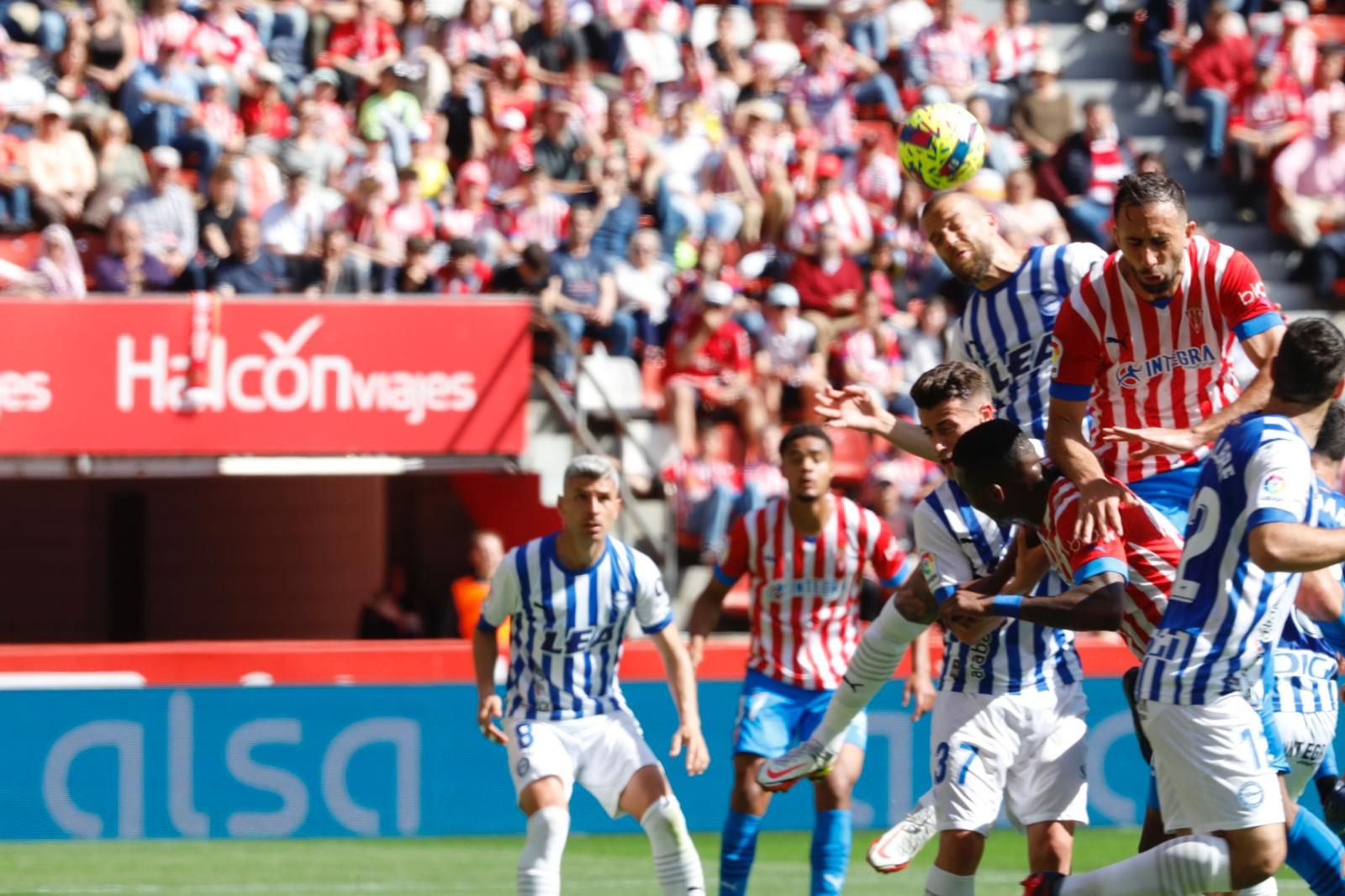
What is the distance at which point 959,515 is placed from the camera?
7.21 m

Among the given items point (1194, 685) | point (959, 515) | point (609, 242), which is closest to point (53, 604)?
point (609, 242)

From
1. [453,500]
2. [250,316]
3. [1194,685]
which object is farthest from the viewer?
[453,500]

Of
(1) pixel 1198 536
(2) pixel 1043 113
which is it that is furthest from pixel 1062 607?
(2) pixel 1043 113

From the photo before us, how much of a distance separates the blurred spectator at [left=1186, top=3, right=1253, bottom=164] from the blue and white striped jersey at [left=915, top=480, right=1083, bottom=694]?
12.1 m

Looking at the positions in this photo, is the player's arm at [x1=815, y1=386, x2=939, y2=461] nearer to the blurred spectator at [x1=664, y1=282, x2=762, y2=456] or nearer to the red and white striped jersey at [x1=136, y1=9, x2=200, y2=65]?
the blurred spectator at [x1=664, y1=282, x2=762, y2=456]

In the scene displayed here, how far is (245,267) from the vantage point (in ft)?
46.3

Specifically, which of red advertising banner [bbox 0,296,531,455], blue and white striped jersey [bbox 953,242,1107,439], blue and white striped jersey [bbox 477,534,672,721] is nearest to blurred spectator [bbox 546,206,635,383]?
red advertising banner [bbox 0,296,531,455]

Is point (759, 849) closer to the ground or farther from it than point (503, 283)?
closer to the ground

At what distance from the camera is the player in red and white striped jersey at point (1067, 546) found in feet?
19.4

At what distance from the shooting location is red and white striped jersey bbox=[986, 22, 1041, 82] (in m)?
18.4

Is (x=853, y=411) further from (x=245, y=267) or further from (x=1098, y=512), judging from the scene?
(x=245, y=267)

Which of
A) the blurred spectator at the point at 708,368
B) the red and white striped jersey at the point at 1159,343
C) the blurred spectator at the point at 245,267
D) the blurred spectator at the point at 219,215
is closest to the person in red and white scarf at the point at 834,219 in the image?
the blurred spectator at the point at 708,368

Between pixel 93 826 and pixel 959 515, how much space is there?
617 centimetres

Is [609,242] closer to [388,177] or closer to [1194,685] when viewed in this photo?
[388,177]
